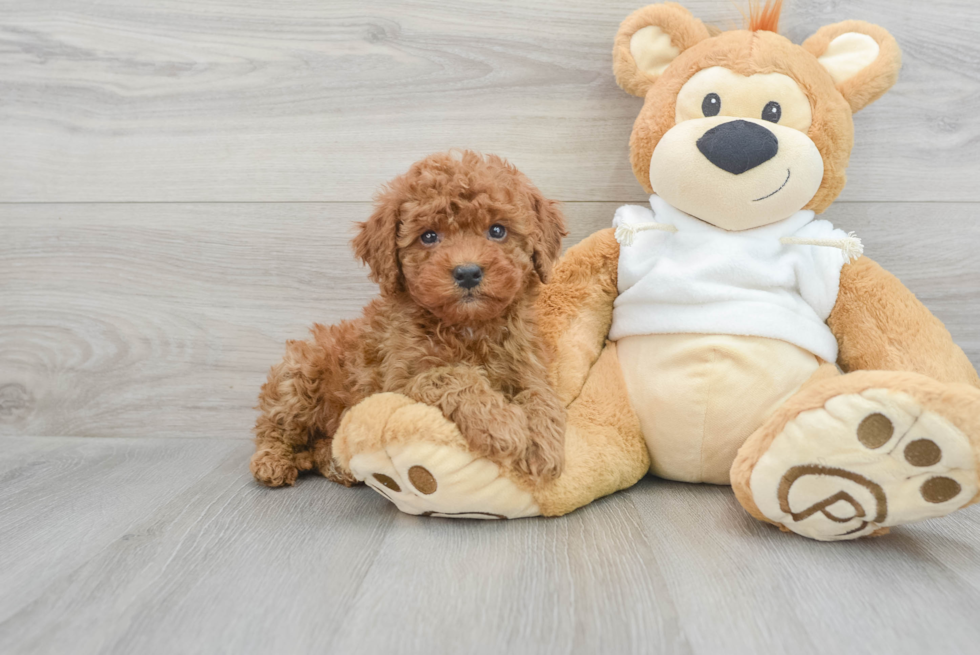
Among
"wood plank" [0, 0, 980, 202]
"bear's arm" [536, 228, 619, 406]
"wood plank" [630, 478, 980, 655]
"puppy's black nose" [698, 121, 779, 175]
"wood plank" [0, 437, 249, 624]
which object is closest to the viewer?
"wood plank" [630, 478, 980, 655]

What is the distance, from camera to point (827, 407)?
887 mm

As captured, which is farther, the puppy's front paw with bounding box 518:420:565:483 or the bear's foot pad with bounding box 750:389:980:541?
the puppy's front paw with bounding box 518:420:565:483

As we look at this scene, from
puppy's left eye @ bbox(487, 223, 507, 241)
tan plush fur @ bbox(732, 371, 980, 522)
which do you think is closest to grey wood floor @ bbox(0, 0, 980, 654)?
tan plush fur @ bbox(732, 371, 980, 522)

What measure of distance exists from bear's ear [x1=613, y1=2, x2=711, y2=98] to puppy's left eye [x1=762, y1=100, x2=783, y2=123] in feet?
0.68

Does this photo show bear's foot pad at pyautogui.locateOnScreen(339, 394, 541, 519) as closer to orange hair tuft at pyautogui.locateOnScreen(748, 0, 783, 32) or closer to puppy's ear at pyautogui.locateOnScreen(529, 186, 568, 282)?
puppy's ear at pyautogui.locateOnScreen(529, 186, 568, 282)

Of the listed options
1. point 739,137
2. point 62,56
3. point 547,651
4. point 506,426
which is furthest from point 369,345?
point 62,56

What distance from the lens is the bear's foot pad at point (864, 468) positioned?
830mm

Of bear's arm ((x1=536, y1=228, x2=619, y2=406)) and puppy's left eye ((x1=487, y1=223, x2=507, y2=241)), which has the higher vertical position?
puppy's left eye ((x1=487, y1=223, x2=507, y2=241))

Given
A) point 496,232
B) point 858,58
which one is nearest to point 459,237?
point 496,232

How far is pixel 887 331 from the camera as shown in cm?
107

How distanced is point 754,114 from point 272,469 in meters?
1.08

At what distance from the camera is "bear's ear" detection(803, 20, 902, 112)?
1132 mm

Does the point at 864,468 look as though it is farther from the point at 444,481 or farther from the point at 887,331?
the point at 444,481

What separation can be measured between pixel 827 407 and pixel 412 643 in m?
0.63
